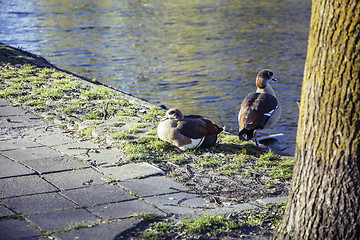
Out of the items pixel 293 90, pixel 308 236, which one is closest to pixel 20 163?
pixel 308 236

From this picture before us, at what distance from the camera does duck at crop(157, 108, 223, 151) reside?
619 cm

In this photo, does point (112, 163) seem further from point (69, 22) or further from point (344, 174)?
point (69, 22)

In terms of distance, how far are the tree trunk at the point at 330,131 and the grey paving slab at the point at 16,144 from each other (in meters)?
3.76

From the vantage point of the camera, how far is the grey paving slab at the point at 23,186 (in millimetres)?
4680

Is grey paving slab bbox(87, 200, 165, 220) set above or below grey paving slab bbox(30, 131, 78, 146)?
above

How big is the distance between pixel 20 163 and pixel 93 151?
0.93m

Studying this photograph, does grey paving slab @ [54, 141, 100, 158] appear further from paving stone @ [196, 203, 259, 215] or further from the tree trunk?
the tree trunk

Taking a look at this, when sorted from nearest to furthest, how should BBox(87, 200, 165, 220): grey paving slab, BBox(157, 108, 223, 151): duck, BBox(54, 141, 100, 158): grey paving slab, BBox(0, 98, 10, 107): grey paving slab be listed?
BBox(87, 200, 165, 220): grey paving slab, BBox(54, 141, 100, 158): grey paving slab, BBox(157, 108, 223, 151): duck, BBox(0, 98, 10, 107): grey paving slab

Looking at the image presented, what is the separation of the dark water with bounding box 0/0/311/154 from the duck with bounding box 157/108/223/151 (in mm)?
3443

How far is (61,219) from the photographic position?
4.17 meters

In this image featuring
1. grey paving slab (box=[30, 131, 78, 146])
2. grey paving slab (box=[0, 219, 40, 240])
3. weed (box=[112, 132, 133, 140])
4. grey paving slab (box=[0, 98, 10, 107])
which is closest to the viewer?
grey paving slab (box=[0, 219, 40, 240])

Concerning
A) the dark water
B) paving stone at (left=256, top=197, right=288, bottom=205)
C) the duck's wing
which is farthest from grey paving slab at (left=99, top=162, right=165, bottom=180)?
the dark water

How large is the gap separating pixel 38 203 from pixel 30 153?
1541 mm

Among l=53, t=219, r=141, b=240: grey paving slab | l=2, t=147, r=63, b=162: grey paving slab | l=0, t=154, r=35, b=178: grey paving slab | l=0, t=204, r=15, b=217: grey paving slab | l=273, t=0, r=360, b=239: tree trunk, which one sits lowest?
l=2, t=147, r=63, b=162: grey paving slab
